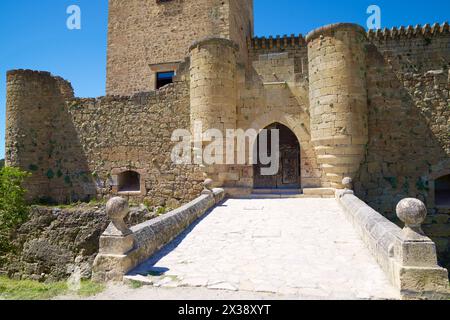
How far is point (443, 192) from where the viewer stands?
1120 cm

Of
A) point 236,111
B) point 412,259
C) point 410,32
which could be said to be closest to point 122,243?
point 412,259

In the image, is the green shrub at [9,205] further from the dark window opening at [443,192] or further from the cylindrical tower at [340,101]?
the dark window opening at [443,192]

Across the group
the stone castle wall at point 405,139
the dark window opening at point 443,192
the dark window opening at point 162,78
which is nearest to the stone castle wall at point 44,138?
the dark window opening at point 162,78

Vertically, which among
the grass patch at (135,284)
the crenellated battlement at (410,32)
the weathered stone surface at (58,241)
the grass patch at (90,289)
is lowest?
the weathered stone surface at (58,241)

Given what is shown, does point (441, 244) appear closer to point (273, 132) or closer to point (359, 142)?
point (359, 142)

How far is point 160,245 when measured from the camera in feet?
17.9

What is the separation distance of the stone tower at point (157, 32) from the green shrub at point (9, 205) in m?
7.18

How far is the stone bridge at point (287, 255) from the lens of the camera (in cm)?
344

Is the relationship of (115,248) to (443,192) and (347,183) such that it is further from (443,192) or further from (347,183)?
(443,192)

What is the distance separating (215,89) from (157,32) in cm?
776

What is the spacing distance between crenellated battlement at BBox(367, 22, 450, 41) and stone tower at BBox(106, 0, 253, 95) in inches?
261

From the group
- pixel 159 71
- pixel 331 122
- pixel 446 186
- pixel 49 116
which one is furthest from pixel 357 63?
pixel 49 116

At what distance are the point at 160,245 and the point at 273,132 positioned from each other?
9.14m

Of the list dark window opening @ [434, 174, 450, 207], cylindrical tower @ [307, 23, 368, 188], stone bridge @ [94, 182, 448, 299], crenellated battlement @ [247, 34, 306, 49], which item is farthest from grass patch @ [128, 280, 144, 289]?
crenellated battlement @ [247, 34, 306, 49]
